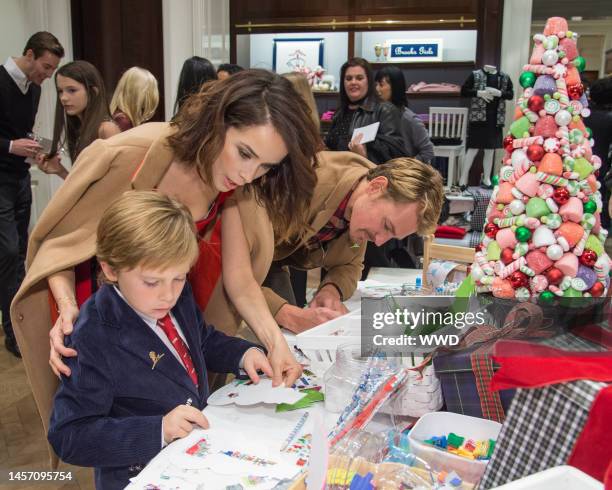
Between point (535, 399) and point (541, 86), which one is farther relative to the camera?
point (541, 86)

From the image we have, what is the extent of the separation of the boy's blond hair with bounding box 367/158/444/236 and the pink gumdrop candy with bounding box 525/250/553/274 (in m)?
0.58

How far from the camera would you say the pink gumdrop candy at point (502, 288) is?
134 cm

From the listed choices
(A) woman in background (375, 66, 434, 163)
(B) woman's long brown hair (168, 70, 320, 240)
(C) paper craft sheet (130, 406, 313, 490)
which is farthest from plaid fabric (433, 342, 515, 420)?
(A) woman in background (375, 66, 434, 163)

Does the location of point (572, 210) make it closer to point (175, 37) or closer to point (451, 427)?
point (451, 427)

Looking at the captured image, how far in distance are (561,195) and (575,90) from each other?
25 centimetres

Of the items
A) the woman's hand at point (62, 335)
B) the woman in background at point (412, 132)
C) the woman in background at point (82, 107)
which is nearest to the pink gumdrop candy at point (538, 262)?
the woman's hand at point (62, 335)

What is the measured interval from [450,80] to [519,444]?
6063mm

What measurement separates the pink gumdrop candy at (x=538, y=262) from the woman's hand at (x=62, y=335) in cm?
94

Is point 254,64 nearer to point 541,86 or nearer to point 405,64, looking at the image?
point 405,64

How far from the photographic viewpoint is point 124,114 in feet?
10.1

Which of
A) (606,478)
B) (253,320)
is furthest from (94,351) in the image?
(606,478)

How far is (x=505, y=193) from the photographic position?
1.40 m

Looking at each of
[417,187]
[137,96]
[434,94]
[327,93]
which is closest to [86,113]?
[137,96]

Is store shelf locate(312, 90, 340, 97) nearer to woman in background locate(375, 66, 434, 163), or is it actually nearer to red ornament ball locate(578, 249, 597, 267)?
woman in background locate(375, 66, 434, 163)
